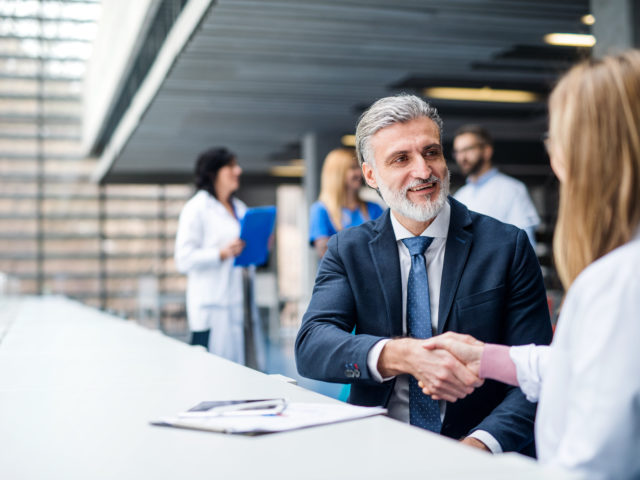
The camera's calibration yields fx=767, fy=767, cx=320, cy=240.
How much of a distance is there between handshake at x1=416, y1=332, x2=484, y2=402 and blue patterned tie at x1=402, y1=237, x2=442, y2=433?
219 millimetres

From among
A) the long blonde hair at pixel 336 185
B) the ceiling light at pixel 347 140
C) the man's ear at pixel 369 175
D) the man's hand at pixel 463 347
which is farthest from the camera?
the ceiling light at pixel 347 140

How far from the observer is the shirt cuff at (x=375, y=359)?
5.94ft

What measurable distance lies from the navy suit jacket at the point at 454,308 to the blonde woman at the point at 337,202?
2.40 metres

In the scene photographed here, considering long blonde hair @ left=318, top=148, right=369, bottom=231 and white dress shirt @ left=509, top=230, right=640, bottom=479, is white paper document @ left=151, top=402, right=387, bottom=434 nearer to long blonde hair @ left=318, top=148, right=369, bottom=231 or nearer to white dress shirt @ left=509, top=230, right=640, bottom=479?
white dress shirt @ left=509, top=230, right=640, bottom=479

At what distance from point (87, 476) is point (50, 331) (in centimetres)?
305

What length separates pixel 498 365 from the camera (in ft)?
5.04

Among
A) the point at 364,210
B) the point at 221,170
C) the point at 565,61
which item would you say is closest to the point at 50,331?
the point at 221,170

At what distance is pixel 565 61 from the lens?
25.3 feet

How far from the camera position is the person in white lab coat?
4.21m

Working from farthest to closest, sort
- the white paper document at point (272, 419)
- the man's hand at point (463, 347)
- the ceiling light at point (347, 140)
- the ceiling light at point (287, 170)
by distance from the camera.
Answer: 1. the ceiling light at point (287, 170)
2. the ceiling light at point (347, 140)
3. the man's hand at point (463, 347)
4. the white paper document at point (272, 419)

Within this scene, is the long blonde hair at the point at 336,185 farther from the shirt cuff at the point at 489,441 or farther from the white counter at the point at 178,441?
the shirt cuff at the point at 489,441

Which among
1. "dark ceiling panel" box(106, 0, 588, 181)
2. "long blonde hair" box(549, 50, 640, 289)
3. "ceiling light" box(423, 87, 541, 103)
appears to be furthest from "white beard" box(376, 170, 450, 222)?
"ceiling light" box(423, 87, 541, 103)

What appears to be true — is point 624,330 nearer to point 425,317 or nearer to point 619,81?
point 619,81

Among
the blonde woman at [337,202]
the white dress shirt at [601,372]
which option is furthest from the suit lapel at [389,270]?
the blonde woman at [337,202]
